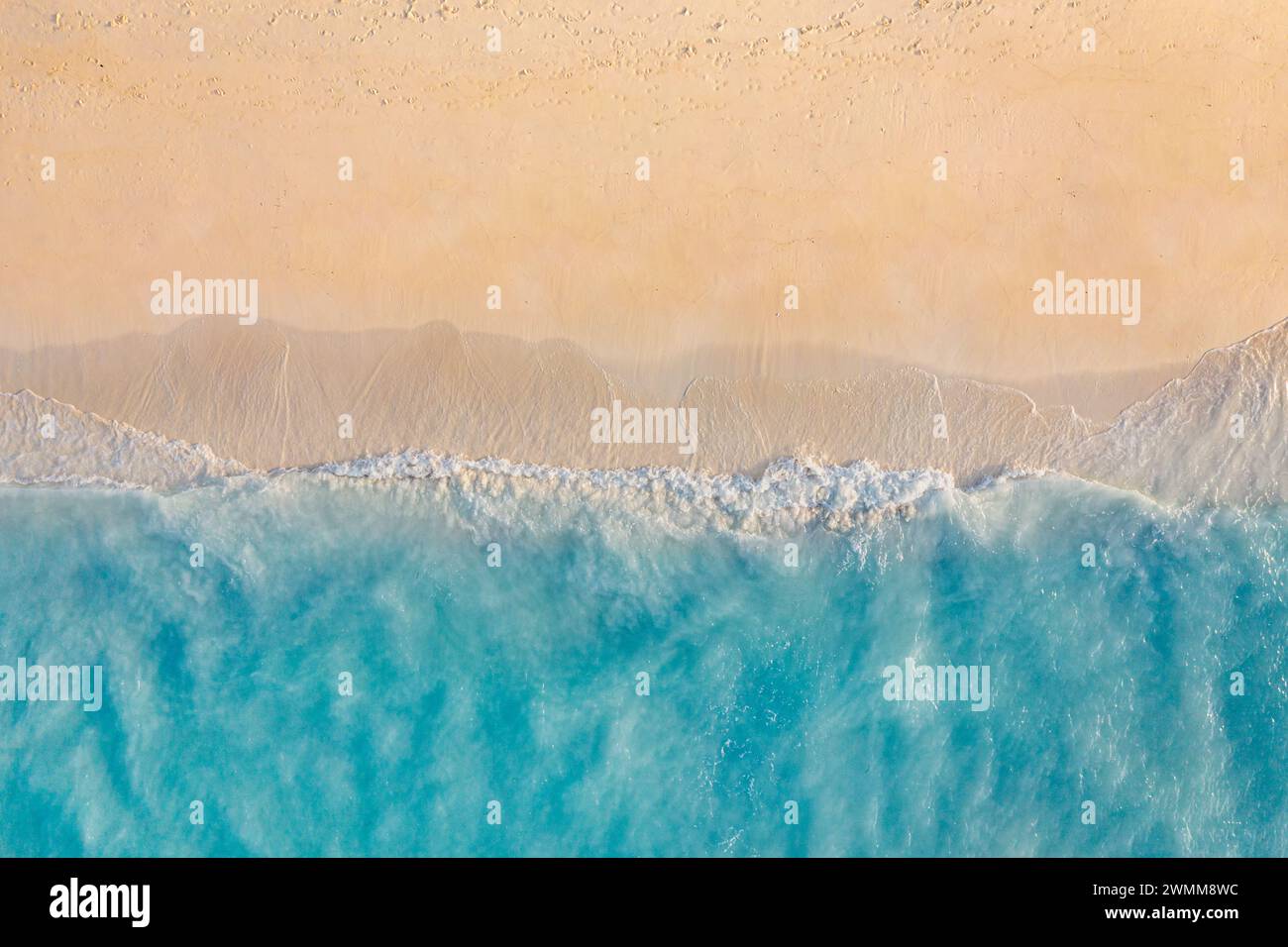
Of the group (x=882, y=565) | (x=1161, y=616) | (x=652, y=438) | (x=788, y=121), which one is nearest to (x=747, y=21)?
(x=788, y=121)

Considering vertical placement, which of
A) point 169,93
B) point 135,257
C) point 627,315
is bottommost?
point 627,315

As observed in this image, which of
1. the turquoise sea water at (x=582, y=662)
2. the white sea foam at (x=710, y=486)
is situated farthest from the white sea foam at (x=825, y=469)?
the turquoise sea water at (x=582, y=662)

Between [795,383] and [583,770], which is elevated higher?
[795,383]

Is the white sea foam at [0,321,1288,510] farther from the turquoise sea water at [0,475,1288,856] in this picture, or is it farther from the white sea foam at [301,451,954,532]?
the turquoise sea water at [0,475,1288,856]

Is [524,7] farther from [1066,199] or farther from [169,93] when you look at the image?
[1066,199]

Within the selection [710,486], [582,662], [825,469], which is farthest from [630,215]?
[582,662]

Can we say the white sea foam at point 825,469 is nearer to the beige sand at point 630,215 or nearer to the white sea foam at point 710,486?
the white sea foam at point 710,486
